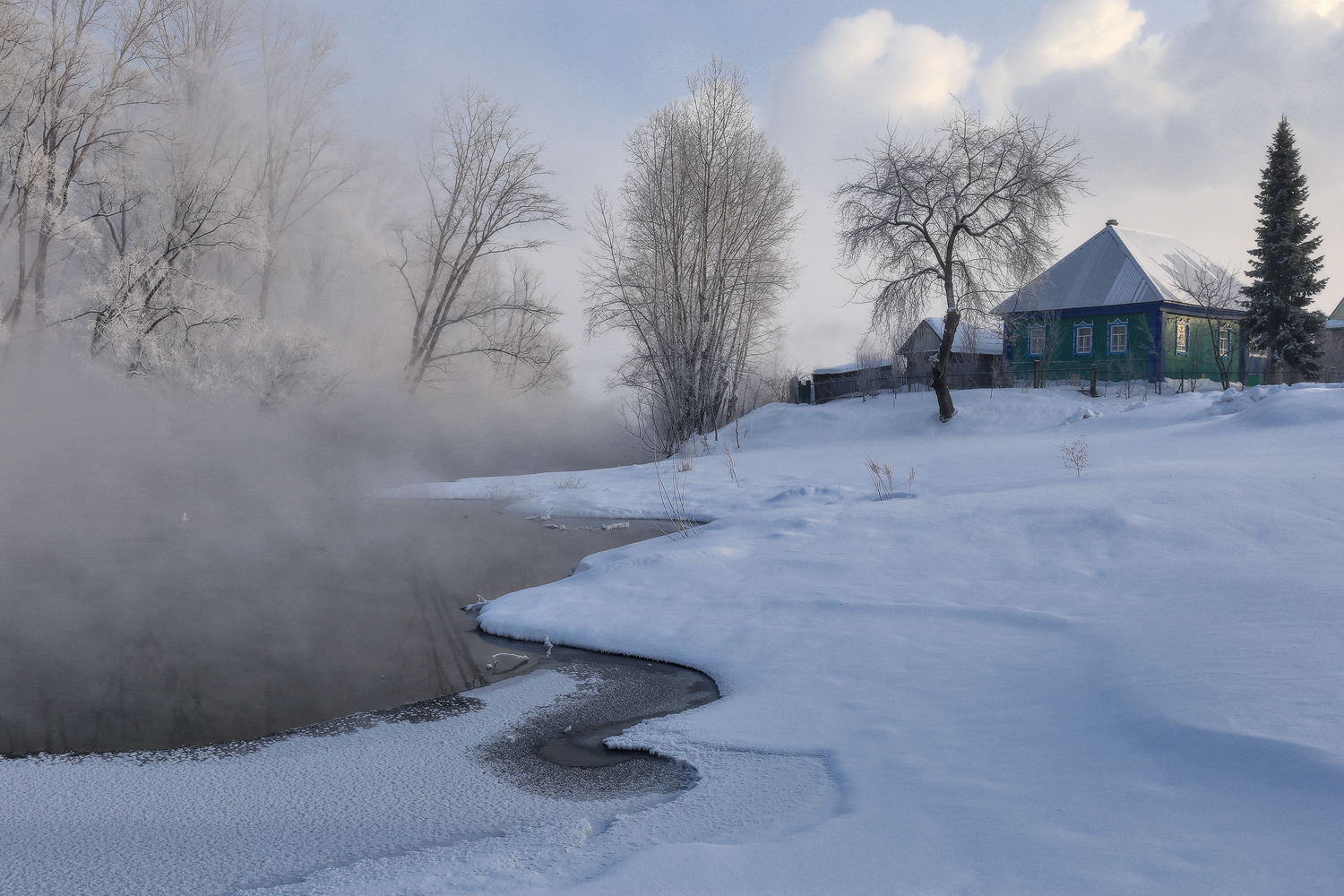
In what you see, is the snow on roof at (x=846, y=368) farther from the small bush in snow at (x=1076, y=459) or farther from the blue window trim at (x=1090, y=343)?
the small bush in snow at (x=1076, y=459)

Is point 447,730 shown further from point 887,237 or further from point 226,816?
point 887,237

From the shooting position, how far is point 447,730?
4539 millimetres

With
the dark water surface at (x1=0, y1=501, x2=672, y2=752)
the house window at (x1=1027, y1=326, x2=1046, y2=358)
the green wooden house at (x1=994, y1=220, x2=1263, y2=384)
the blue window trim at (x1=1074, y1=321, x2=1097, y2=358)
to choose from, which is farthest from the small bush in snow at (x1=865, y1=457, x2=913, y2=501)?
the house window at (x1=1027, y1=326, x2=1046, y2=358)

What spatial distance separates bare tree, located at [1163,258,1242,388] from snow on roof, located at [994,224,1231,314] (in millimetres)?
185

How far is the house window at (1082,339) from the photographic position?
92.3 feet

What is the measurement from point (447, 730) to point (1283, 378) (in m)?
32.7

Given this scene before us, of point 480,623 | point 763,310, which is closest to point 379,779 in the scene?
point 480,623

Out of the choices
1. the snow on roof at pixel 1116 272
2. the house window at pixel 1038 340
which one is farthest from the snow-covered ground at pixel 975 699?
the house window at pixel 1038 340

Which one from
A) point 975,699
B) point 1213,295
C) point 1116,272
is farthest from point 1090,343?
point 975,699

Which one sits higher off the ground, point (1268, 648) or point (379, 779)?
point (1268, 648)

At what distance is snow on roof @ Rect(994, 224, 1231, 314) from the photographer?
27.1m

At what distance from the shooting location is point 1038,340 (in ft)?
95.8

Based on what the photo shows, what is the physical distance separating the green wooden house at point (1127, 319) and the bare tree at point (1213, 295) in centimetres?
4

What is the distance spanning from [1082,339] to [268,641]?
28.6 metres
